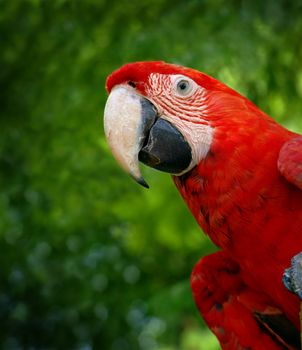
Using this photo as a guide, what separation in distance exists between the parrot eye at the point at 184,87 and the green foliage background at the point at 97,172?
3.65ft

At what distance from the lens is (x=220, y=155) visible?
6.00 ft

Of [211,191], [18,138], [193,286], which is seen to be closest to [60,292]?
[18,138]

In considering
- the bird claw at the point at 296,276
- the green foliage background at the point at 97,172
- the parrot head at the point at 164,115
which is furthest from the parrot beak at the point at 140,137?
the green foliage background at the point at 97,172

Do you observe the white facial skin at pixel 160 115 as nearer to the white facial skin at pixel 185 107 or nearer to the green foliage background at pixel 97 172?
the white facial skin at pixel 185 107

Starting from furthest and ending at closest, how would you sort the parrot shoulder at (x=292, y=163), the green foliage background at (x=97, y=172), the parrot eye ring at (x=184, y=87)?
A: 1. the green foliage background at (x=97, y=172)
2. the parrot eye ring at (x=184, y=87)
3. the parrot shoulder at (x=292, y=163)

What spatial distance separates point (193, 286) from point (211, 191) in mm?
458

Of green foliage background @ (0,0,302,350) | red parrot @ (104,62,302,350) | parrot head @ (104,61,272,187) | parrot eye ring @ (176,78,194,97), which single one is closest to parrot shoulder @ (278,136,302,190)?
red parrot @ (104,62,302,350)

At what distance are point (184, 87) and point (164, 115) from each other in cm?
11

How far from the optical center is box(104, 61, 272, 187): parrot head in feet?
5.90

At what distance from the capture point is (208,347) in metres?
3.41

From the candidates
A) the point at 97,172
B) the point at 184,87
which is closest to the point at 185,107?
the point at 184,87

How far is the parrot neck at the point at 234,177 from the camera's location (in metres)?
1.82

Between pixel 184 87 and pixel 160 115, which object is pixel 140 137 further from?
pixel 184 87

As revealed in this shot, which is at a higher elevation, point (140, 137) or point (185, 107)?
point (185, 107)
